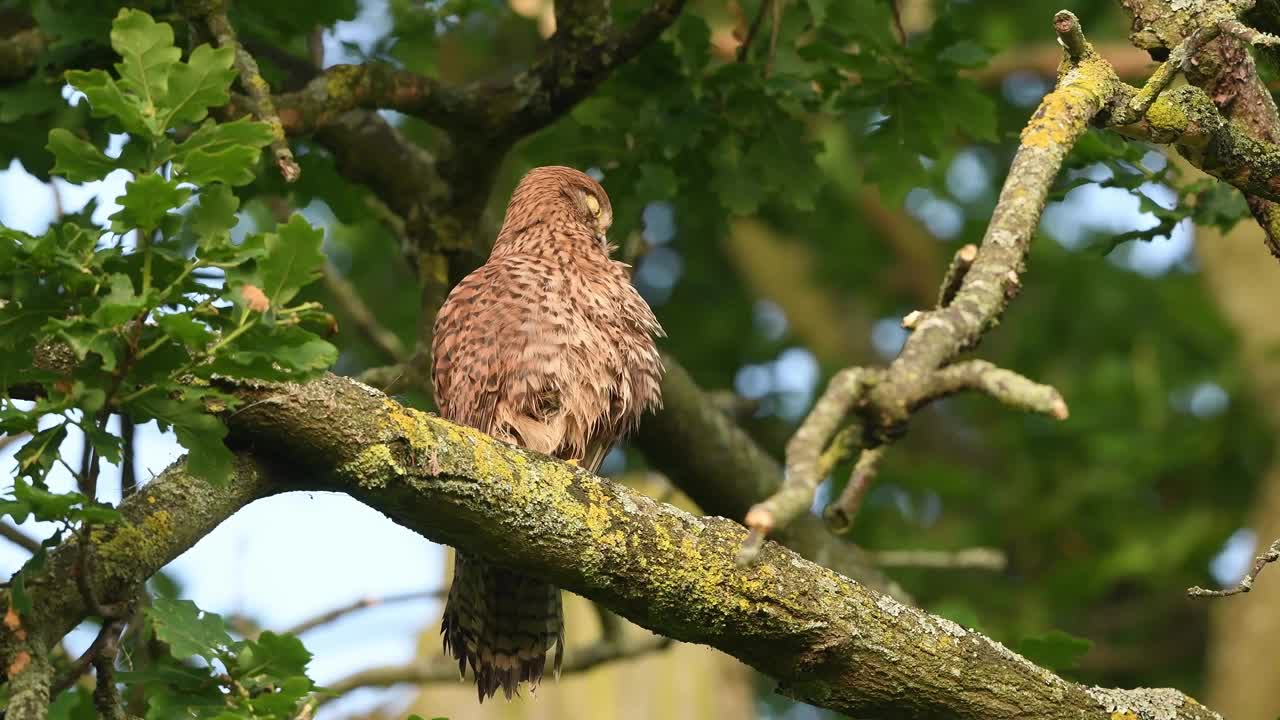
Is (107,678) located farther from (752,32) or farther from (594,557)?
(752,32)

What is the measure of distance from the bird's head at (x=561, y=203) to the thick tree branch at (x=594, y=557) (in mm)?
1870

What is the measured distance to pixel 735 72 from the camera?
4.94 metres

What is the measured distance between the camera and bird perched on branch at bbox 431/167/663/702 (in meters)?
4.45

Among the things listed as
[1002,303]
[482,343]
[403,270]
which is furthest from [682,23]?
[403,270]

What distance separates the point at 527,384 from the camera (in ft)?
14.6

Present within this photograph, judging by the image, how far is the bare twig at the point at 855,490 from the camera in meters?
3.45

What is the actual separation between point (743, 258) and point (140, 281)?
28.9ft

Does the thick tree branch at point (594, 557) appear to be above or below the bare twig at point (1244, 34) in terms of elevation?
below

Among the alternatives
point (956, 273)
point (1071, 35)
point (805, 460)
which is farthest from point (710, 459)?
point (805, 460)

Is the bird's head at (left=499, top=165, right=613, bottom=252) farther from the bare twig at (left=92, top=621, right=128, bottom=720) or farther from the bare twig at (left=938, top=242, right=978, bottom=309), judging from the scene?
the bare twig at (left=92, top=621, right=128, bottom=720)

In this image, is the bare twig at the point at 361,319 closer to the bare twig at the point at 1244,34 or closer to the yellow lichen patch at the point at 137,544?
the yellow lichen patch at the point at 137,544

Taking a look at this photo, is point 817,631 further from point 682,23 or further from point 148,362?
point 682,23

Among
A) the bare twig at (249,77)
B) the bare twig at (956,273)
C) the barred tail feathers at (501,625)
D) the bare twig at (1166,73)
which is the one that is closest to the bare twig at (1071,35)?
the bare twig at (1166,73)

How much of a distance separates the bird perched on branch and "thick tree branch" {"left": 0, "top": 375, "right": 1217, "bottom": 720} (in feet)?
3.76
